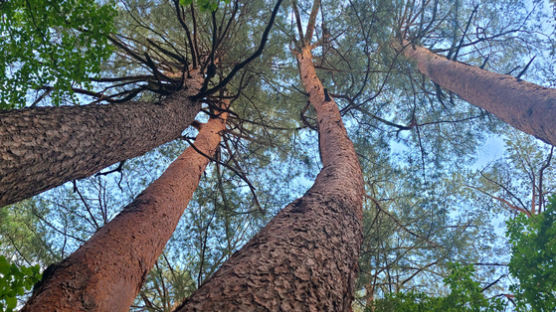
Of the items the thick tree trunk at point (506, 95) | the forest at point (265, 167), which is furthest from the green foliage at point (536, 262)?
the thick tree trunk at point (506, 95)

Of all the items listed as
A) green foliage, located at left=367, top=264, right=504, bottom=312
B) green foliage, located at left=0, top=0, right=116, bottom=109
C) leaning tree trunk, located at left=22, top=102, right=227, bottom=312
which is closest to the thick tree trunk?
green foliage, located at left=367, top=264, right=504, bottom=312

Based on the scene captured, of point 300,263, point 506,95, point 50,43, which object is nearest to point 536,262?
point 506,95

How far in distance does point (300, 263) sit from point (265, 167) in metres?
4.32

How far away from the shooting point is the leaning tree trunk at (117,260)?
5.98 feet

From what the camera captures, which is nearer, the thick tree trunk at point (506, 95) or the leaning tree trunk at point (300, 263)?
the leaning tree trunk at point (300, 263)

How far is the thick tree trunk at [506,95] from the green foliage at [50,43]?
3.94 metres

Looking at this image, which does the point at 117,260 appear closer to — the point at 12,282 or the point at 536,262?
the point at 12,282

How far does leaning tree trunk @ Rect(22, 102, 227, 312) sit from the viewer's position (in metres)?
1.82

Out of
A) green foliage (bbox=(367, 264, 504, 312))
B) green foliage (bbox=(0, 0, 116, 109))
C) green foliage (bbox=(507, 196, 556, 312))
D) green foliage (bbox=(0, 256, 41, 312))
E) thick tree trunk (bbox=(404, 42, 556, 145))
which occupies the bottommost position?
green foliage (bbox=(0, 256, 41, 312))

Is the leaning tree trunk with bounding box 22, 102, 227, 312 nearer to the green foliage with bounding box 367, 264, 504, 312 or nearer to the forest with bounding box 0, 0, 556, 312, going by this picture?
the forest with bounding box 0, 0, 556, 312

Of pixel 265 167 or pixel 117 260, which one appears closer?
pixel 117 260

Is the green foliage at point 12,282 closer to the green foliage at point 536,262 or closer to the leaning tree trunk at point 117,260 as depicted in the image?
the leaning tree trunk at point 117,260

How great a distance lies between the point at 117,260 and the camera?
2230 mm

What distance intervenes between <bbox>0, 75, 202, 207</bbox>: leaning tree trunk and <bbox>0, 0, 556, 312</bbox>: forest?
0.01 meters
